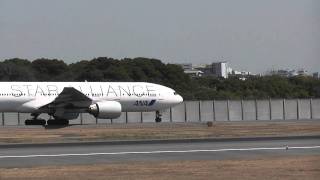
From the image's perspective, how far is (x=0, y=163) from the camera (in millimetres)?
18578

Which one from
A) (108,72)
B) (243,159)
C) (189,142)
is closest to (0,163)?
(243,159)

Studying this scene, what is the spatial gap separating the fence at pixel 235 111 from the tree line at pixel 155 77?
17.4 metres

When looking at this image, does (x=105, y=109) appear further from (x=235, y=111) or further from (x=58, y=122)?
(x=235, y=111)

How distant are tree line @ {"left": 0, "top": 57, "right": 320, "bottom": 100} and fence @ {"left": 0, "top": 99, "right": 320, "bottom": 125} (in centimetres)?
1743

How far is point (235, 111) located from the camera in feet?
196

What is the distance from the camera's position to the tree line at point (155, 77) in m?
88.7

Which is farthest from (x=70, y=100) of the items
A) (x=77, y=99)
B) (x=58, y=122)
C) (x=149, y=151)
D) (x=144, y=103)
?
(x=149, y=151)

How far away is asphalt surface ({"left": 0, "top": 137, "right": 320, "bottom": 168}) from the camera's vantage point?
1962cm

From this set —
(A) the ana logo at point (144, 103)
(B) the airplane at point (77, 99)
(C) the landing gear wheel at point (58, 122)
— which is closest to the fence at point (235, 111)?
(A) the ana logo at point (144, 103)

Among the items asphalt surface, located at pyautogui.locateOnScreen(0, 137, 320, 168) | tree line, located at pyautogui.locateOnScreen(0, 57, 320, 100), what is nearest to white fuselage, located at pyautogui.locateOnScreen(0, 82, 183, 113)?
asphalt surface, located at pyautogui.locateOnScreen(0, 137, 320, 168)

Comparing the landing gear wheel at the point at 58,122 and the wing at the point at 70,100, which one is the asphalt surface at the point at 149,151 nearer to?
the wing at the point at 70,100

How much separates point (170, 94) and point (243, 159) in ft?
98.5

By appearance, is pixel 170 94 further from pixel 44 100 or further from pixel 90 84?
pixel 44 100

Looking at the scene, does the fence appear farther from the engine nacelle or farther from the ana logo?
the engine nacelle
